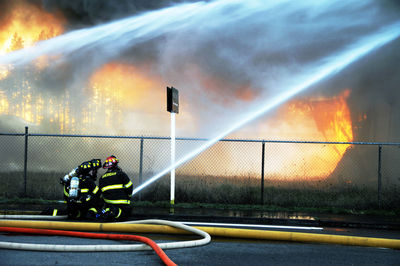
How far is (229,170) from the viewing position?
12867 mm

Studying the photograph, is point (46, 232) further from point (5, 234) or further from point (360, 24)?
point (360, 24)

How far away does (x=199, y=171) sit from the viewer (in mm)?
12109

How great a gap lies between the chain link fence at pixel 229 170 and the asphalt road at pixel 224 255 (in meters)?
4.39

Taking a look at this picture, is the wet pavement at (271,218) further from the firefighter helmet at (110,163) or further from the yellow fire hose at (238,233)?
the yellow fire hose at (238,233)

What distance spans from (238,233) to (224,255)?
3.24 ft

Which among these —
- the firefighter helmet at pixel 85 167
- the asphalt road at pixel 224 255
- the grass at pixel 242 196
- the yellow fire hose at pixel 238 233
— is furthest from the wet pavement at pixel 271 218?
the asphalt road at pixel 224 255

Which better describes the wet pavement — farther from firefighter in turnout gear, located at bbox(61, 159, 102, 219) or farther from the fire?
the fire

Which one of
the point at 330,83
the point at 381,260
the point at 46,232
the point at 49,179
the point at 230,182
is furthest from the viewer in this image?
the point at 330,83

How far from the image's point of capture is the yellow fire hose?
20.0 ft

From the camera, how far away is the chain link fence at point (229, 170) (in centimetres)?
1098

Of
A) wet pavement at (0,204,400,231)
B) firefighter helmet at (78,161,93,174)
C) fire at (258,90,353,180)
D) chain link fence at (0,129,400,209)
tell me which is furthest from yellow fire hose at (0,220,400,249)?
fire at (258,90,353,180)

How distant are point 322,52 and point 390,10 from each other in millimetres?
2470

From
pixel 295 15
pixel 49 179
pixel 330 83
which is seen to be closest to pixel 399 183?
pixel 330 83

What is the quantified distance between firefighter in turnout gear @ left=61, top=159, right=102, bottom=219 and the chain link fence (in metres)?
2.59
